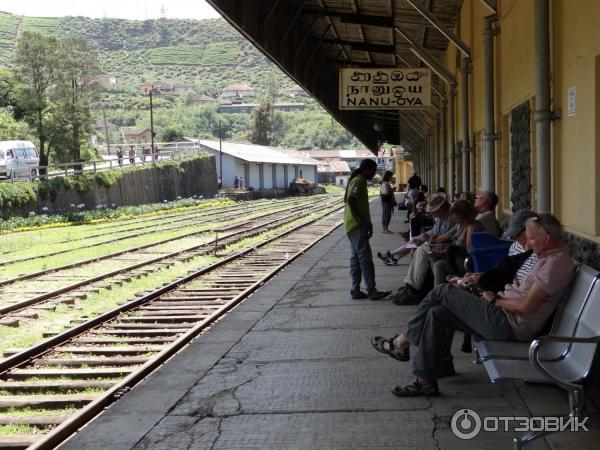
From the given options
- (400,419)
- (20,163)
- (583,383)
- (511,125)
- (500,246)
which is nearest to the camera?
(583,383)

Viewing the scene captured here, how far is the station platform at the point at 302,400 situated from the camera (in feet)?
15.8

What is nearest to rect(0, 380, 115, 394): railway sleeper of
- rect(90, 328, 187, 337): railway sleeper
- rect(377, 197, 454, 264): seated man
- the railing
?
rect(90, 328, 187, 337): railway sleeper

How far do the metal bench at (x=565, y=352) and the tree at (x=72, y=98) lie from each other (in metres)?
46.6

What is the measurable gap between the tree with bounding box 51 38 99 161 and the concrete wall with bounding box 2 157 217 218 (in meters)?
4.98

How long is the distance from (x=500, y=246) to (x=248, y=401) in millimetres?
2369

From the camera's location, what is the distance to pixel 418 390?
552 cm

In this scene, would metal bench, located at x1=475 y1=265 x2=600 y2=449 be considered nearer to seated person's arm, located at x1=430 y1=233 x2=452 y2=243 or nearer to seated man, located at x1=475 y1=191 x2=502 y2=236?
seated man, located at x1=475 y1=191 x2=502 y2=236

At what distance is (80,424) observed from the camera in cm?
570

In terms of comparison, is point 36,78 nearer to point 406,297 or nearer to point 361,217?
point 361,217

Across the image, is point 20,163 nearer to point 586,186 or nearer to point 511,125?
point 511,125

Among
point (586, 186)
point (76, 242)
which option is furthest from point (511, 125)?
point (76, 242)

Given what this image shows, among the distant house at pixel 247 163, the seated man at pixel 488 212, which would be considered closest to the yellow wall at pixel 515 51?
the seated man at pixel 488 212
